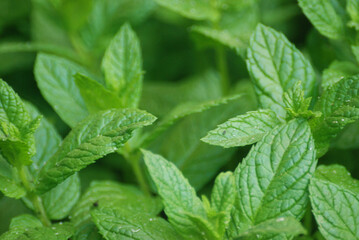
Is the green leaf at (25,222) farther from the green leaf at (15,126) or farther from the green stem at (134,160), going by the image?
the green stem at (134,160)

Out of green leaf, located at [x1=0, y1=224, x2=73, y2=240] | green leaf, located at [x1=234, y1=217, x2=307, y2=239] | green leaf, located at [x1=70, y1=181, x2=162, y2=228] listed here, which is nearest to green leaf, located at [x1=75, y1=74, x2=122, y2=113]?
green leaf, located at [x1=70, y1=181, x2=162, y2=228]

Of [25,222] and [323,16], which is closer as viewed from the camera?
[25,222]

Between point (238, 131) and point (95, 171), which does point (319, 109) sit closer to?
point (238, 131)

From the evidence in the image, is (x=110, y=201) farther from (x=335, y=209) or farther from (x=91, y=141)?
(x=335, y=209)

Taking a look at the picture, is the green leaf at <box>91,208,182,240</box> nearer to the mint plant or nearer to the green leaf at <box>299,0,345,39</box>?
the mint plant

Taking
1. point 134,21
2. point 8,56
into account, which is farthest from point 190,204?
point 8,56

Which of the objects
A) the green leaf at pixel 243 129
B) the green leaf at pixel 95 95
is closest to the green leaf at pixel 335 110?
the green leaf at pixel 243 129

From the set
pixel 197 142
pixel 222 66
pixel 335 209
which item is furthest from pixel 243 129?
pixel 222 66

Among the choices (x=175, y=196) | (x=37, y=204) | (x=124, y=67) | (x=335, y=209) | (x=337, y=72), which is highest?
(x=124, y=67)
